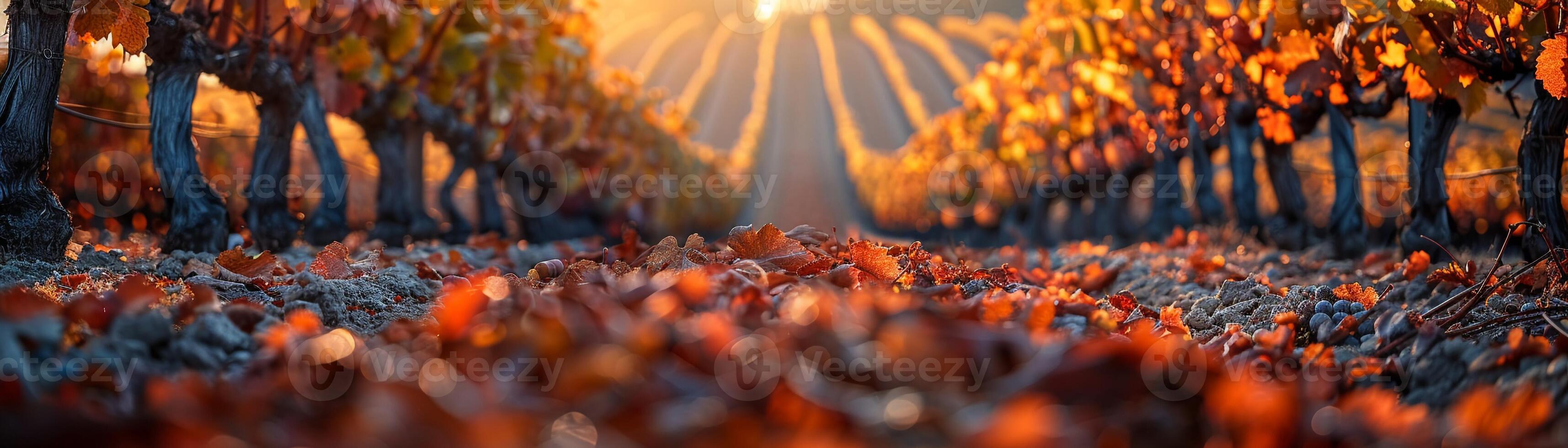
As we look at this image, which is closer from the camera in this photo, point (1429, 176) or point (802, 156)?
point (1429, 176)

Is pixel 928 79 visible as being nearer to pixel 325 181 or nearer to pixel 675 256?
pixel 325 181

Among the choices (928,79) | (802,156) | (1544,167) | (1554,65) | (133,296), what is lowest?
(802,156)

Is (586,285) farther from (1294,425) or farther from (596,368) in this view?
(1294,425)

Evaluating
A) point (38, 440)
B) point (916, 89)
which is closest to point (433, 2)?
point (38, 440)

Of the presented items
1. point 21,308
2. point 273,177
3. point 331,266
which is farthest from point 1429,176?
point 273,177

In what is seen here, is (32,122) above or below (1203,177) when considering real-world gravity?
above

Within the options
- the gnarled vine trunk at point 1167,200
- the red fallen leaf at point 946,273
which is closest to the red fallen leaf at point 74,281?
the red fallen leaf at point 946,273

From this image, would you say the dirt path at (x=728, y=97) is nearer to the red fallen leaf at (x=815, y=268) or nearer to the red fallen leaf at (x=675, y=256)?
the red fallen leaf at (x=675, y=256)
